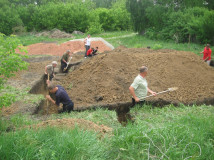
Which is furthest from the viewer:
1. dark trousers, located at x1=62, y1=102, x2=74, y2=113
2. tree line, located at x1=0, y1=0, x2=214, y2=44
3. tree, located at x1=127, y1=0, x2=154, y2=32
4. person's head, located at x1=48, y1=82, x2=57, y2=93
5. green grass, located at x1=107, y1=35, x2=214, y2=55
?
tree, located at x1=127, y1=0, x2=154, y2=32

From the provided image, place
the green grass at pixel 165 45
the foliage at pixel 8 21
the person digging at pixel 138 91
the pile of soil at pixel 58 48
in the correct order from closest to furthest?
the person digging at pixel 138 91 → the green grass at pixel 165 45 → the pile of soil at pixel 58 48 → the foliage at pixel 8 21

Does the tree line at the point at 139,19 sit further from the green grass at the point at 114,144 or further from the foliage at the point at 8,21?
the green grass at the point at 114,144

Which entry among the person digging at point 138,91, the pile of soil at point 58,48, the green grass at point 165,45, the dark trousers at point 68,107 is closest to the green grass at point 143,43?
the green grass at point 165,45

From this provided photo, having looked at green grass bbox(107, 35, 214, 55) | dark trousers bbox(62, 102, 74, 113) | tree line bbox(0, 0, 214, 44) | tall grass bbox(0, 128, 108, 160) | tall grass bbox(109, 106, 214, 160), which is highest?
tree line bbox(0, 0, 214, 44)

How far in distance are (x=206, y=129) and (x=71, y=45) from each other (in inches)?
637

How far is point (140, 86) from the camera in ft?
17.3

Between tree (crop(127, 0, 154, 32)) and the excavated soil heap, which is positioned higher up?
tree (crop(127, 0, 154, 32))

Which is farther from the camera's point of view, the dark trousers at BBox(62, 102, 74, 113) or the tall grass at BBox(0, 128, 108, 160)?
the dark trousers at BBox(62, 102, 74, 113)

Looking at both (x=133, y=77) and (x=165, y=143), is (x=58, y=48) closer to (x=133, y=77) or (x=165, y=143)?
(x=133, y=77)

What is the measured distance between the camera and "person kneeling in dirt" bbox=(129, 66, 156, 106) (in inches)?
201

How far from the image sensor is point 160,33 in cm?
2186

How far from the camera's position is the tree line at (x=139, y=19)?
17.6 meters

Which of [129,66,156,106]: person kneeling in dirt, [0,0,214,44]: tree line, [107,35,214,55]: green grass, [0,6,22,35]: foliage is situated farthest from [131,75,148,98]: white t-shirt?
[0,6,22,35]: foliage

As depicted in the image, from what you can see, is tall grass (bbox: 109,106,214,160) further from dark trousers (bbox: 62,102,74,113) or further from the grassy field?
dark trousers (bbox: 62,102,74,113)
